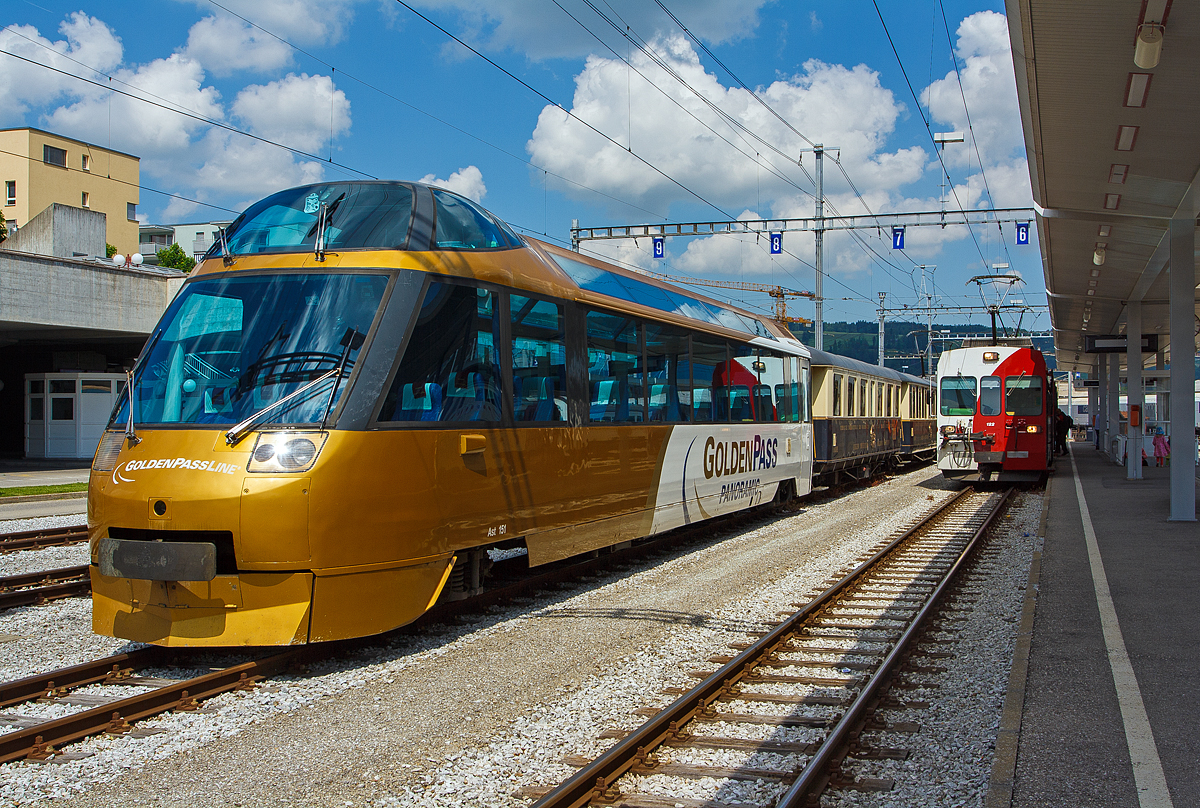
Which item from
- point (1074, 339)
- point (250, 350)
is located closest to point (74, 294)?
point (250, 350)

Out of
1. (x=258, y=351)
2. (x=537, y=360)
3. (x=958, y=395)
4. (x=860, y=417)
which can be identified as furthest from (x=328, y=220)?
(x=958, y=395)

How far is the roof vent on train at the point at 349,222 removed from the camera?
22.6 feet

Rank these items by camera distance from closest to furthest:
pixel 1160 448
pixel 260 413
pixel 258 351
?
pixel 260 413 < pixel 258 351 < pixel 1160 448

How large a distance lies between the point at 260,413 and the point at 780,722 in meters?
3.72

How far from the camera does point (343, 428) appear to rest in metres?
6.14

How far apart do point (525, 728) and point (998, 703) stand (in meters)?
2.80

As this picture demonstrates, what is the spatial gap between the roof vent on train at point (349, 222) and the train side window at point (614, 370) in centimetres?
195

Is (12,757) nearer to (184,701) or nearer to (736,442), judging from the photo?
(184,701)

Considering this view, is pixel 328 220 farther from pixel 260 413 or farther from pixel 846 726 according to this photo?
pixel 846 726

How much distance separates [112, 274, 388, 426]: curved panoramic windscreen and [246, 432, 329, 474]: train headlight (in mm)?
115

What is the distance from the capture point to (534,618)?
26.0 feet

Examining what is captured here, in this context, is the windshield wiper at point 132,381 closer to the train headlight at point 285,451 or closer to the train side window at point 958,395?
the train headlight at point 285,451

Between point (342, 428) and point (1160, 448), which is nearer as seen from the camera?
point (342, 428)

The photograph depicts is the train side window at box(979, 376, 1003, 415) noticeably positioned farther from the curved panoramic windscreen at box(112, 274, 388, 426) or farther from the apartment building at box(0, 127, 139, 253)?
the apartment building at box(0, 127, 139, 253)
